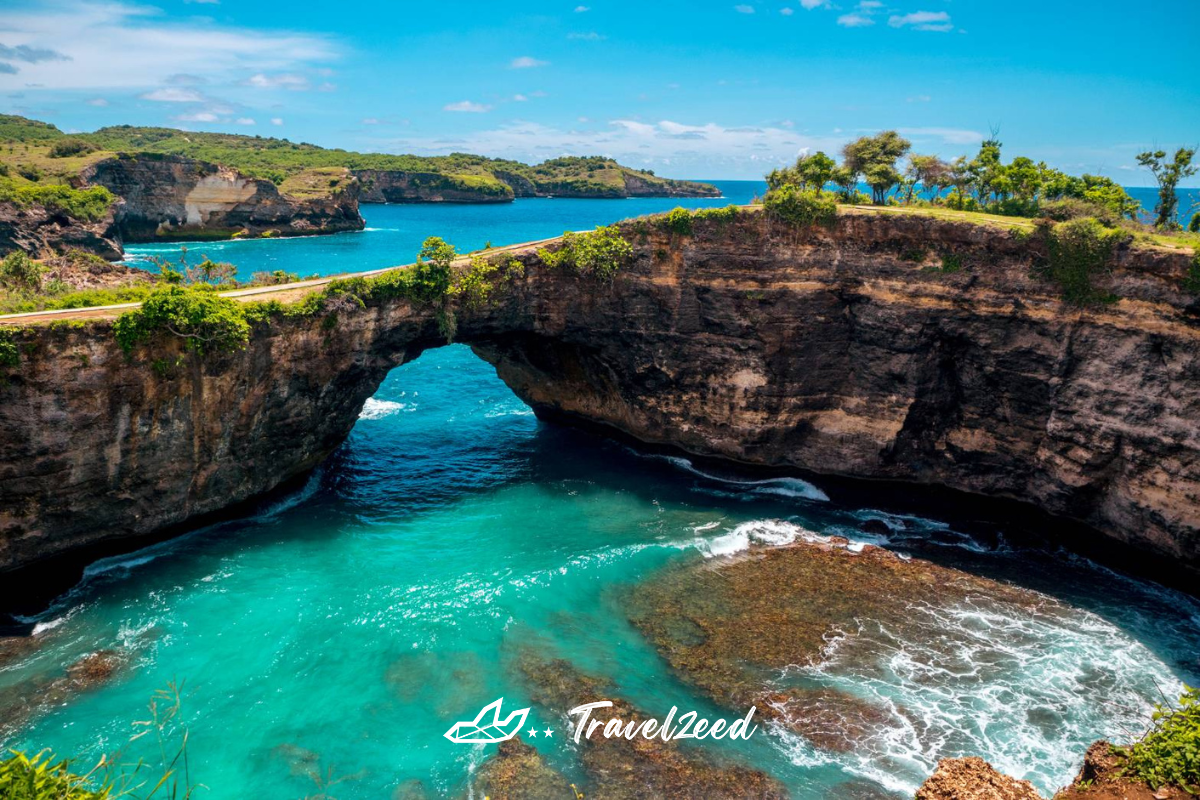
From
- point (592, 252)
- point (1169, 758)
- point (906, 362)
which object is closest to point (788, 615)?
point (906, 362)

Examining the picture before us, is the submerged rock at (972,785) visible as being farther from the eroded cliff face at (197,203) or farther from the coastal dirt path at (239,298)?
the eroded cliff face at (197,203)

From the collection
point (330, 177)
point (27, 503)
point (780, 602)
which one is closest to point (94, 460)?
point (27, 503)

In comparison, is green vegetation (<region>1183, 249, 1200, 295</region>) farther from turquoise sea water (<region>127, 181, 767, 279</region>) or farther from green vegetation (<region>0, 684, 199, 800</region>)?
turquoise sea water (<region>127, 181, 767, 279</region>)

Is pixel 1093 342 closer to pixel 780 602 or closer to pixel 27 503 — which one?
pixel 780 602

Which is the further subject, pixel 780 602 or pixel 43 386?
pixel 780 602

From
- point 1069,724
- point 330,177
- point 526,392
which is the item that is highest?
point 330,177

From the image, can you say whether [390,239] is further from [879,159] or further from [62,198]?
[879,159]
